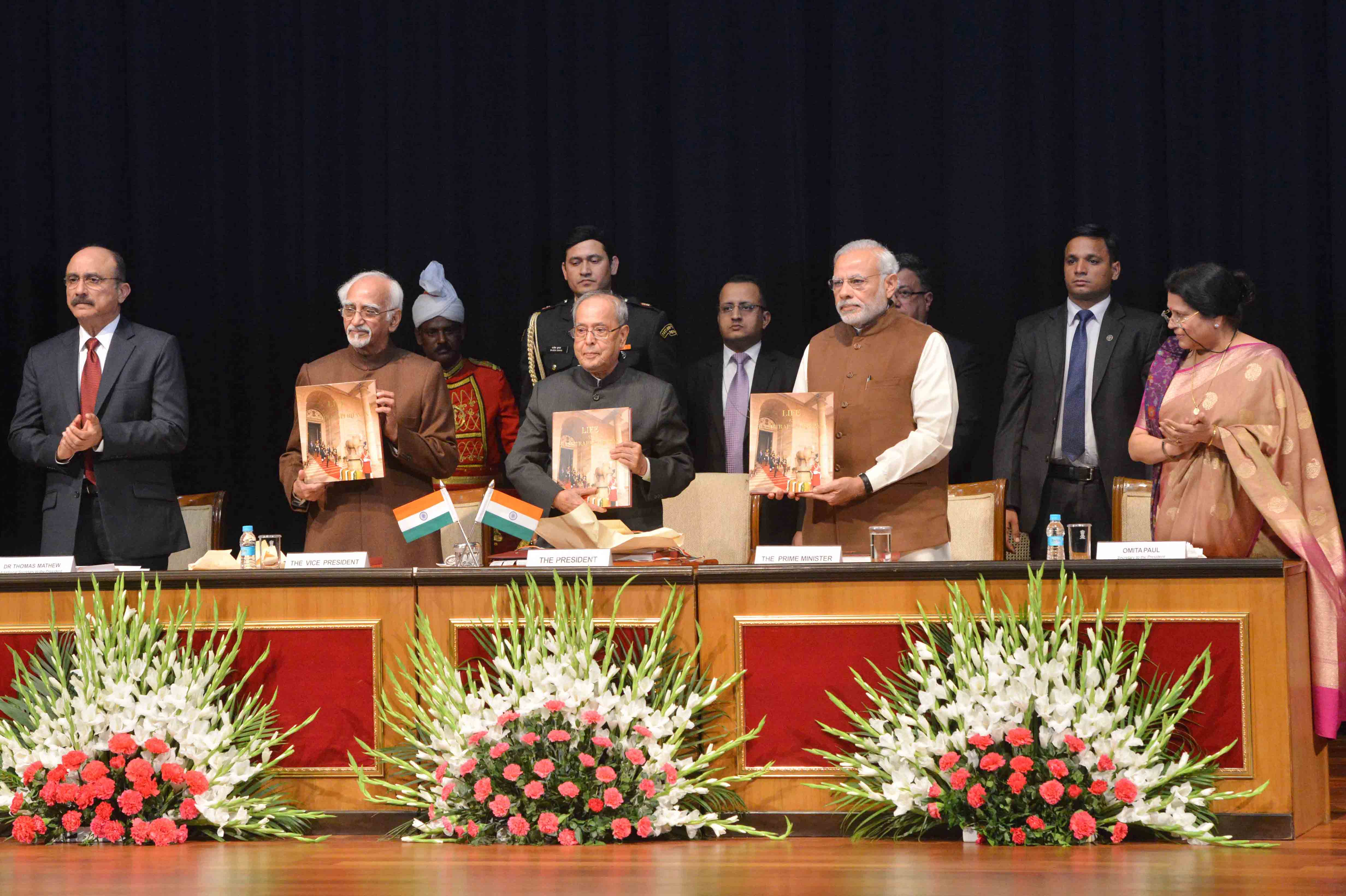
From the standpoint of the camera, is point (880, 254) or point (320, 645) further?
point (880, 254)

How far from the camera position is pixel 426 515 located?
3701 mm

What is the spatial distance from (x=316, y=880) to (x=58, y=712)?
0.86 meters

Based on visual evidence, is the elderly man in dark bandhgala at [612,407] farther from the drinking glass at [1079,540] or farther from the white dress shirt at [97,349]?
the white dress shirt at [97,349]

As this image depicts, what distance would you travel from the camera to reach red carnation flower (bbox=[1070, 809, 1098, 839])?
3.02 metres

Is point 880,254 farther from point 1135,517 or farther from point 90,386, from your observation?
point 90,386

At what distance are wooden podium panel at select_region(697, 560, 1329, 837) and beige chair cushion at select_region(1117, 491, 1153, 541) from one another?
0.92 metres

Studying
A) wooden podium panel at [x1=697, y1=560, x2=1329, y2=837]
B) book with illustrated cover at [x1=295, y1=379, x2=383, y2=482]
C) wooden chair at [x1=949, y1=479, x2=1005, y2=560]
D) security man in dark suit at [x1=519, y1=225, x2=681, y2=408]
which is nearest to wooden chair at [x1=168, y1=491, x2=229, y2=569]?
security man in dark suit at [x1=519, y1=225, x2=681, y2=408]

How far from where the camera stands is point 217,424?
234 inches

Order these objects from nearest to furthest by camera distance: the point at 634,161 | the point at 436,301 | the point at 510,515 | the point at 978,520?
the point at 510,515
the point at 978,520
the point at 436,301
the point at 634,161

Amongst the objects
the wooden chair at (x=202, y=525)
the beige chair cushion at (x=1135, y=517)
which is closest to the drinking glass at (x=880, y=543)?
the beige chair cushion at (x=1135, y=517)

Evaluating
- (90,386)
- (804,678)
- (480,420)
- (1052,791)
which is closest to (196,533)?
(90,386)

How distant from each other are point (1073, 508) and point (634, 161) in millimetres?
2107

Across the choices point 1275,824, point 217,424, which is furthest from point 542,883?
point 217,424

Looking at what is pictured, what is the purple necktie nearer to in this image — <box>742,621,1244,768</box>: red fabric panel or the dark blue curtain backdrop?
the dark blue curtain backdrop
